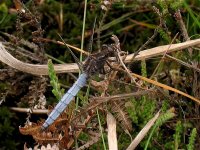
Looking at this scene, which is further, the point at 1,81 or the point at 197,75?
the point at 1,81

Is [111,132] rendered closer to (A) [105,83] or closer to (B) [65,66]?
(A) [105,83]

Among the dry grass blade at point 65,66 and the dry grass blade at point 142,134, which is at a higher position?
the dry grass blade at point 65,66

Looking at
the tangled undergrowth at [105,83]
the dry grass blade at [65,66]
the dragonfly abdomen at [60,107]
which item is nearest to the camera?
the dragonfly abdomen at [60,107]

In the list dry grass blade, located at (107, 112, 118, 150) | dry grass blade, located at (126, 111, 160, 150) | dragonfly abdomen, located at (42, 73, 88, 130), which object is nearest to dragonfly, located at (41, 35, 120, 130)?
dragonfly abdomen, located at (42, 73, 88, 130)

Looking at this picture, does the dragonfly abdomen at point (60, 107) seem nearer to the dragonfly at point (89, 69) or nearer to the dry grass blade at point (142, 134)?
the dragonfly at point (89, 69)

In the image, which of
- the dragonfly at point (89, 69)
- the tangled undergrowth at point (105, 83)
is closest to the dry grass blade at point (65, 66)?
the tangled undergrowth at point (105, 83)

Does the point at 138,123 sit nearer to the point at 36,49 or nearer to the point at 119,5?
the point at 36,49

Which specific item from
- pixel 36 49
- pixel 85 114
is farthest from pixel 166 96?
pixel 36 49

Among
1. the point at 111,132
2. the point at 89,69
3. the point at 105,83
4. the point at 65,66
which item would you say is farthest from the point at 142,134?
the point at 65,66
